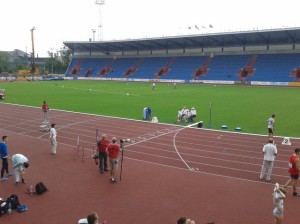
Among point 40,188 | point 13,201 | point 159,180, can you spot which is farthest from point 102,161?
point 13,201

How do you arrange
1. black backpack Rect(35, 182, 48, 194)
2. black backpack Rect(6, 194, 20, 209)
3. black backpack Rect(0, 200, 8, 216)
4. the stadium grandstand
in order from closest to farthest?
black backpack Rect(0, 200, 8, 216), black backpack Rect(6, 194, 20, 209), black backpack Rect(35, 182, 48, 194), the stadium grandstand

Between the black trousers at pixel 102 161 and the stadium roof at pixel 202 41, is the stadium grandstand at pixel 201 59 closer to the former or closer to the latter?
the stadium roof at pixel 202 41

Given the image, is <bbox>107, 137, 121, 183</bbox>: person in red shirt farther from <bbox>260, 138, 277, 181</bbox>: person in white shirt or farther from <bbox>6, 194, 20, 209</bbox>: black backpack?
<bbox>260, 138, 277, 181</bbox>: person in white shirt

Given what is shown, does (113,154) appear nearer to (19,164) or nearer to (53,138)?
(19,164)

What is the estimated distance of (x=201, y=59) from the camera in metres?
72.6

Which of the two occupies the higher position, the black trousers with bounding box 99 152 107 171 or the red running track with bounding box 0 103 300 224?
the black trousers with bounding box 99 152 107 171

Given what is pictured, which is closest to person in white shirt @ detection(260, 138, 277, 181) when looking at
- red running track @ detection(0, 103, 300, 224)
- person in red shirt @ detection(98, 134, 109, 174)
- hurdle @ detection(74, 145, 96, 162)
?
red running track @ detection(0, 103, 300, 224)

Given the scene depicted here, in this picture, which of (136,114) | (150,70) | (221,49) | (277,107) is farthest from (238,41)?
(136,114)

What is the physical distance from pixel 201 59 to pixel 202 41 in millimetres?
4340

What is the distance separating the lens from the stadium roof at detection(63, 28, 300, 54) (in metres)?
58.4

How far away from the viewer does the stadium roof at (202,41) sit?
192 feet

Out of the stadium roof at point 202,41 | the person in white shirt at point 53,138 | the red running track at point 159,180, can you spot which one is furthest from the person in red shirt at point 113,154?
the stadium roof at point 202,41

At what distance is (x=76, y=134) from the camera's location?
61.8 feet

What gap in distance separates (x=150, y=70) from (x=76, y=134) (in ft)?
192
